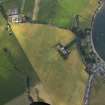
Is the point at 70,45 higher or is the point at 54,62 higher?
the point at 70,45

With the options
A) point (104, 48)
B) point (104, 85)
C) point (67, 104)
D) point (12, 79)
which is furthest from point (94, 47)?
point (12, 79)

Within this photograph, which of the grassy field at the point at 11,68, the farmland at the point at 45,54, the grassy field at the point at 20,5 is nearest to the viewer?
the grassy field at the point at 11,68

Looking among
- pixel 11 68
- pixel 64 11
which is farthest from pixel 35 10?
pixel 11 68

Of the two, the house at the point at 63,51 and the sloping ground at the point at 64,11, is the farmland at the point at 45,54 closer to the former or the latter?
the sloping ground at the point at 64,11

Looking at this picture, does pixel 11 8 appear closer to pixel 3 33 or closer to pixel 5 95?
pixel 3 33

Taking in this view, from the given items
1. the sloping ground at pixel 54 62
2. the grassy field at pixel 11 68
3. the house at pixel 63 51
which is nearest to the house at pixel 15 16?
the sloping ground at pixel 54 62

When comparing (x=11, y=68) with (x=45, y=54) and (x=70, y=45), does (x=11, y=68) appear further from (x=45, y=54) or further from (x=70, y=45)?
(x=70, y=45)
